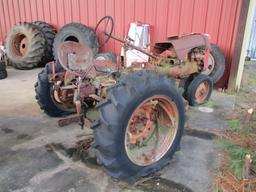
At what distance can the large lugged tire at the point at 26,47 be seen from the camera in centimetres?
609

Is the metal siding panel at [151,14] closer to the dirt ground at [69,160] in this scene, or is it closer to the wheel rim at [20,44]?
the dirt ground at [69,160]

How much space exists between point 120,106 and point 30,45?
4935mm

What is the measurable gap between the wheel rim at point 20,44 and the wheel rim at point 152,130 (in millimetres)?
5147

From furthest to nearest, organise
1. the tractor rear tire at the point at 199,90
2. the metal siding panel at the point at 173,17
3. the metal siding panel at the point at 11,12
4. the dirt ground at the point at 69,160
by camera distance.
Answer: the metal siding panel at the point at 11,12, the metal siding panel at the point at 173,17, the tractor rear tire at the point at 199,90, the dirt ground at the point at 69,160

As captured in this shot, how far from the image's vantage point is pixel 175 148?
2.39 meters

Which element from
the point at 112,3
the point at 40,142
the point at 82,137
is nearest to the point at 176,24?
the point at 112,3

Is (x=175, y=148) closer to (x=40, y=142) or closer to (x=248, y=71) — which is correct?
(x=40, y=142)

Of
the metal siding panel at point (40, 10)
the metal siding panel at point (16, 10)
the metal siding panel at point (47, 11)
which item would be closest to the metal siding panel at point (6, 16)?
the metal siding panel at point (16, 10)

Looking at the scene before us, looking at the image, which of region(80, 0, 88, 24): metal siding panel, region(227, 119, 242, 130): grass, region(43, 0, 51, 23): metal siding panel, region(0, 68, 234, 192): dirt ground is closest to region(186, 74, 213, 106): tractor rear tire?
region(0, 68, 234, 192): dirt ground

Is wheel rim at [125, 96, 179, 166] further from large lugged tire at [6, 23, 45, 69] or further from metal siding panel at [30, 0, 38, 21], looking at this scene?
metal siding panel at [30, 0, 38, 21]

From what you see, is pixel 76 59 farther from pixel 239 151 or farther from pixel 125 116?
pixel 239 151

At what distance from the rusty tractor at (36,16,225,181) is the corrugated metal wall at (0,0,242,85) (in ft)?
6.35

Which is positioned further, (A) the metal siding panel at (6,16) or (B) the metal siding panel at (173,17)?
(A) the metal siding panel at (6,16)

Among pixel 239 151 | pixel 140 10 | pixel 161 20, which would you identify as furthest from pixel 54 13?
pixel 239 151
